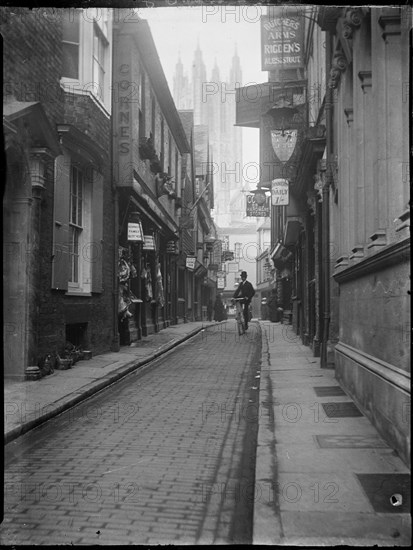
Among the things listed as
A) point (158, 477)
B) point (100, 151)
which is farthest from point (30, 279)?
point (158, 477)

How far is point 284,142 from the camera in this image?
48.2ft

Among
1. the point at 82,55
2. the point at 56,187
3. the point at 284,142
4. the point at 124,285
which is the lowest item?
the point at 124,285

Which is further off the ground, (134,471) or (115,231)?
(115,231)

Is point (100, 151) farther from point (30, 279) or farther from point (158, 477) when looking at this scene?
point (158, 477)

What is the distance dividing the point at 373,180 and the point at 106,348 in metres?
7.89

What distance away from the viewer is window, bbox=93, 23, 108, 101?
1216 centimetres

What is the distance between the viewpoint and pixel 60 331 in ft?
32.9

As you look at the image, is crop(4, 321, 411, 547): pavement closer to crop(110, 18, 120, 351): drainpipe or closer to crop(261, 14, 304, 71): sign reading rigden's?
crop(110, 18, 120, 351): drainpipe

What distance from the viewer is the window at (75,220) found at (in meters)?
11.2

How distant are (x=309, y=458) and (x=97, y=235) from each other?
8057 mm

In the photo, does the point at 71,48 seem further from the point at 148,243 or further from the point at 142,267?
the point at 142,267

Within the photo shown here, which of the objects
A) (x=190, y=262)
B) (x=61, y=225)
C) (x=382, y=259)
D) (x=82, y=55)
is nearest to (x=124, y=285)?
(x=61, y=225)

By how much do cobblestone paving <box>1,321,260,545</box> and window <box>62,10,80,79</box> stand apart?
6226mm

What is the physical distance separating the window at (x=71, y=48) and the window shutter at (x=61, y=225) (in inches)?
76.4
